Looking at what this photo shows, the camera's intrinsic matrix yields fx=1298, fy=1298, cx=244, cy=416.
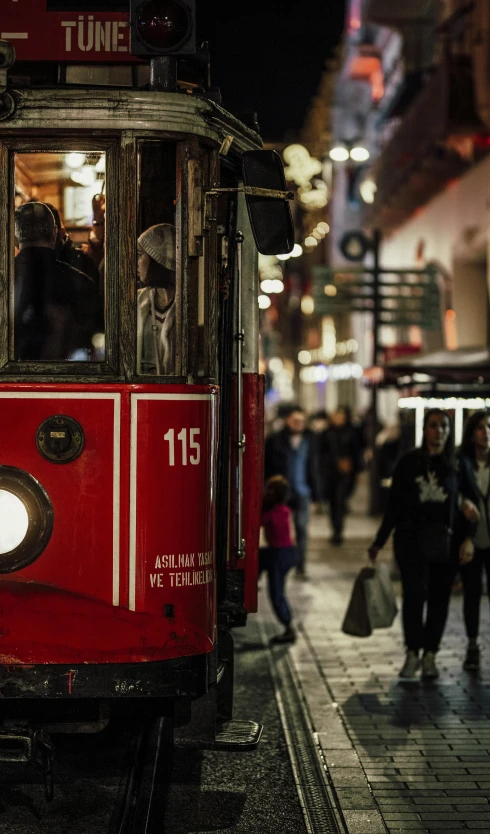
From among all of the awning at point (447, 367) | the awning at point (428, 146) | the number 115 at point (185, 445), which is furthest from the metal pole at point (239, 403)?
the awning at point (428, 146)

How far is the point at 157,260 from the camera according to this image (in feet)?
18.8

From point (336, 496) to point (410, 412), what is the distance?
230 inches

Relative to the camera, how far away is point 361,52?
37.8m

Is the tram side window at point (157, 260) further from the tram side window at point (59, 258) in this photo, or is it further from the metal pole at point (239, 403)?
the metal pole at point (239, 403)

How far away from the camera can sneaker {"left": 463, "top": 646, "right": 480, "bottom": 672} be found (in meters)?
9.63

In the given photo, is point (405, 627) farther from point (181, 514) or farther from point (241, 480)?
point (181, 514)

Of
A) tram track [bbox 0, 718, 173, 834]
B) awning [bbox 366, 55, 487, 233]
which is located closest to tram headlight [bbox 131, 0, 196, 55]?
tram track [bbox 0, 718, 173, 834]

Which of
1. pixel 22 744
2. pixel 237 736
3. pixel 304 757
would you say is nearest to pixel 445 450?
pixel 304 757

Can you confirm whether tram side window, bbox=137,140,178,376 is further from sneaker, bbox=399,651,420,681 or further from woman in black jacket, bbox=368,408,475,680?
sneaker, bbox=399,651,420,681

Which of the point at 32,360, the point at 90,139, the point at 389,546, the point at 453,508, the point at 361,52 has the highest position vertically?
the point at 361,52

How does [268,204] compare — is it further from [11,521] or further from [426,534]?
[426,534]

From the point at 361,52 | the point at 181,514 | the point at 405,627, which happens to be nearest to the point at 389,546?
the point at 405,627

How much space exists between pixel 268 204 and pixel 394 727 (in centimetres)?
372

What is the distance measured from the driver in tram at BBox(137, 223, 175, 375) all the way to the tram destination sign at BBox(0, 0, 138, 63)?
959mm
